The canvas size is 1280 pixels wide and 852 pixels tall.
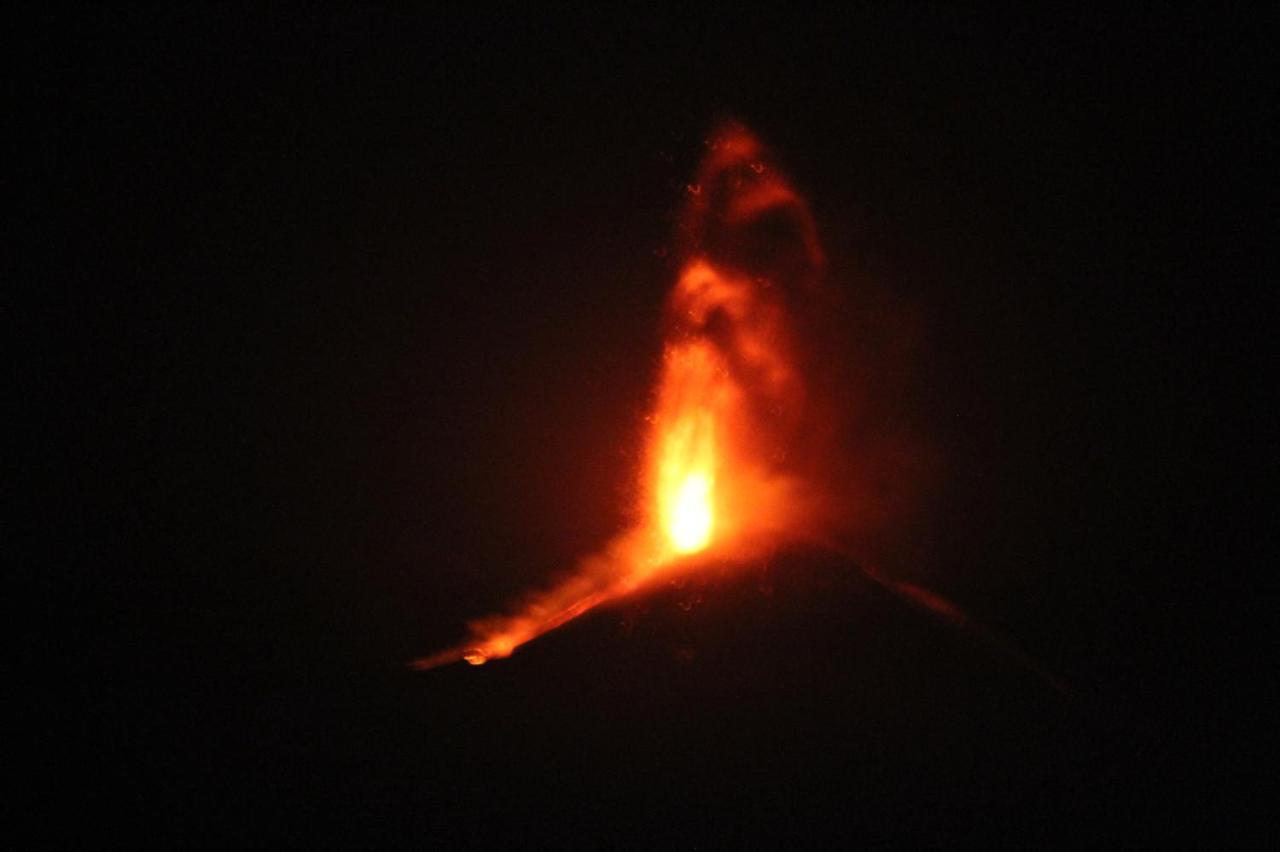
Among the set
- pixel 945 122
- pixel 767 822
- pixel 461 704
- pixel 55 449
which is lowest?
pixel 767 822

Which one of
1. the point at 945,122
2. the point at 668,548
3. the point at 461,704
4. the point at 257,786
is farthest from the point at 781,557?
the point at 257,786

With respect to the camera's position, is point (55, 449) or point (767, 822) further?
point (55, 449)

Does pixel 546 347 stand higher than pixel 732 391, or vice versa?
pixel 546 347

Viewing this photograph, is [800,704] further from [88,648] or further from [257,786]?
[88,648]

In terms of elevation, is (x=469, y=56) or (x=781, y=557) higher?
(x=469, y=56)
